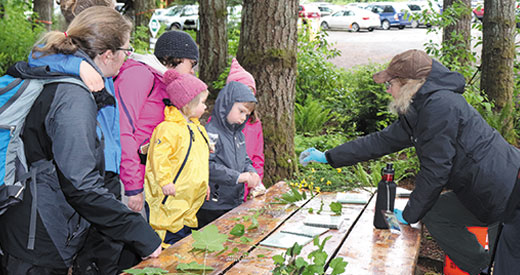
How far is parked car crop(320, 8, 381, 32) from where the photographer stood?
30.2 metres

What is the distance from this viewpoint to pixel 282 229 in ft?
9.43

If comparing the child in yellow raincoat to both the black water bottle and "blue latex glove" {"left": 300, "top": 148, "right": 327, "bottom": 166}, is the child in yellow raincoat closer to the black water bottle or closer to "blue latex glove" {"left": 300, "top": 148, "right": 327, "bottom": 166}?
"blue latex glove" {"left": 300, "top": 148, "right": 327, "bottom": 166}

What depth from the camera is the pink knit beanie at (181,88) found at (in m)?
3.16

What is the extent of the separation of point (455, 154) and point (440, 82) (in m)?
0.46

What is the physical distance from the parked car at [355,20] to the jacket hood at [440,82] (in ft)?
92.8

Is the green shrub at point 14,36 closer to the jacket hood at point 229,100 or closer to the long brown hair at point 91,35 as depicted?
the jacket hood at point 229,100

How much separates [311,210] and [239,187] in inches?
29.2

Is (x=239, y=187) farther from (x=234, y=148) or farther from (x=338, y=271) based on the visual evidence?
(x=338, y=271)

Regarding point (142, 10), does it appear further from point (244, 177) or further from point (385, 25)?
point (385, 25)

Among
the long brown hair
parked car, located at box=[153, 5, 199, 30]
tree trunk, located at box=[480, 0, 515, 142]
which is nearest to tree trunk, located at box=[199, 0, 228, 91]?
tree trunk, located at box=[480, 0, 515, 142]

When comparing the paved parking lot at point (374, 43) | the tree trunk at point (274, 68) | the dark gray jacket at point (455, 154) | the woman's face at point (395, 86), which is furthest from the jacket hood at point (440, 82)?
the paved parking lot at point (374, 43)

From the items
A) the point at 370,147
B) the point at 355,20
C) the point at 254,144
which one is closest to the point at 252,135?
the point at 254,144

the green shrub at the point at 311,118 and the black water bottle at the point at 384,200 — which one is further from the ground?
the black water bottle at the point at 384,200

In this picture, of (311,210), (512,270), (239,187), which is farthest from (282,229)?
(512,270)
